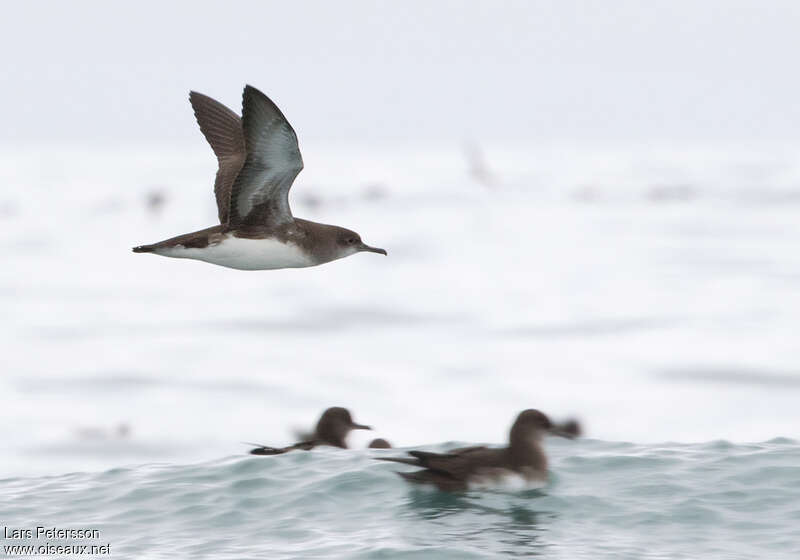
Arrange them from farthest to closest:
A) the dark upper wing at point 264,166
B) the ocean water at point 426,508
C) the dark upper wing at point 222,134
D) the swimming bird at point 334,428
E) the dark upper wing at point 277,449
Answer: the swimming bird at point 334,428
the dark upper wing at point 222,134
the dark upper wing at point 277,449
the dark upper wing at point 264,166
the ocean water at point 426,508

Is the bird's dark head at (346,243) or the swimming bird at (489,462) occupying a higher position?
the bird's dark head at (346,243)

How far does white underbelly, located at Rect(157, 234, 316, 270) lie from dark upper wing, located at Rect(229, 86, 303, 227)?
0.25 metres

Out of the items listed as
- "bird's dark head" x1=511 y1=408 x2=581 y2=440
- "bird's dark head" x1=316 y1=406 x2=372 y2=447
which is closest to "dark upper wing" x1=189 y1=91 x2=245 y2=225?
"bird's dark head" x1=316 y1=406 x2=372 y2=447

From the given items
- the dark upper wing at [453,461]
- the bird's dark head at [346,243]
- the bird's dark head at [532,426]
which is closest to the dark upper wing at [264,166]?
the bird's dark head at [346,243]

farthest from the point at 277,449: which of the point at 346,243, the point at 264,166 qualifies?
the point at 264,166

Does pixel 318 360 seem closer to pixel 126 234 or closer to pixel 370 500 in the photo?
pixel 370 500

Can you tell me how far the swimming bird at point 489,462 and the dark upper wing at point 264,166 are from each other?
210 centimetres

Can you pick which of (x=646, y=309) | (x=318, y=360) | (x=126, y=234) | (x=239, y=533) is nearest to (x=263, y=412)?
(x=318, y=360)

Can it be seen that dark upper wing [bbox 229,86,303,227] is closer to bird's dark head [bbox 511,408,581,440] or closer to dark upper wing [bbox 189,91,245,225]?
dark upper wing [bbox 189,91,245,225]

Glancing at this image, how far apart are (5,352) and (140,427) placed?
8.40m

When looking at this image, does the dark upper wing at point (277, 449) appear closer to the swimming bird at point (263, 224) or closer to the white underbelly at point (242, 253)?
the swimming bird at point (263, 224)

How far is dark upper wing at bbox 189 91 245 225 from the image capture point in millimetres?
12781

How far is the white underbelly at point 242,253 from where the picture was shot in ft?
35.6

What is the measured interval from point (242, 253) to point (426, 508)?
231 centimetres
